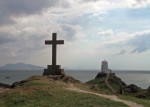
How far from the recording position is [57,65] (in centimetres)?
4409

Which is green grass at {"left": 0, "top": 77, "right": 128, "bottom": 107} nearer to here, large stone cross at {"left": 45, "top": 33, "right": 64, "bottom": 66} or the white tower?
large stone cross at {"left": 45, "top": 33, "right": 64, "bottom": 66}

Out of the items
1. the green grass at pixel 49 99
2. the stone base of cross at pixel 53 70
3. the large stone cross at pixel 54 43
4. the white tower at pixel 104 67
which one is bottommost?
the green grass at pixel 49 99

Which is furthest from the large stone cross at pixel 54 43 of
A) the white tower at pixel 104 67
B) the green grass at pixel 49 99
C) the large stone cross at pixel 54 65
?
the green grass at pixel 49 99

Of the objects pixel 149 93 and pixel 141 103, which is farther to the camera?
pixel 149 93

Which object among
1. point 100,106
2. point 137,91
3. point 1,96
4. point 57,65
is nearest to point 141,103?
point 100,106

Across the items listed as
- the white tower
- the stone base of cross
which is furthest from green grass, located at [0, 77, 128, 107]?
the white tower

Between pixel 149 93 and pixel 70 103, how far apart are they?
1355 centimetres

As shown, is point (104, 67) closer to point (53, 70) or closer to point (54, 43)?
point (54, 43)

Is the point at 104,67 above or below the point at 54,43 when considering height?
below

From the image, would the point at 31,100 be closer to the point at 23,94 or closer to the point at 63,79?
the point at 23,94

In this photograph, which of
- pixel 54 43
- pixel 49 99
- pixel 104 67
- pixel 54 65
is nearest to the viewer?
pixel 49 99

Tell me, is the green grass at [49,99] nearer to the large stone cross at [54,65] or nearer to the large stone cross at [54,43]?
the large stone cross at [54,65]

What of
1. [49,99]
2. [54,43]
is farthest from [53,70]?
[49,99]

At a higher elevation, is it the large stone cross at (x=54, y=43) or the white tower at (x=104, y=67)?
the large stone cross at (x=54, y=43)
